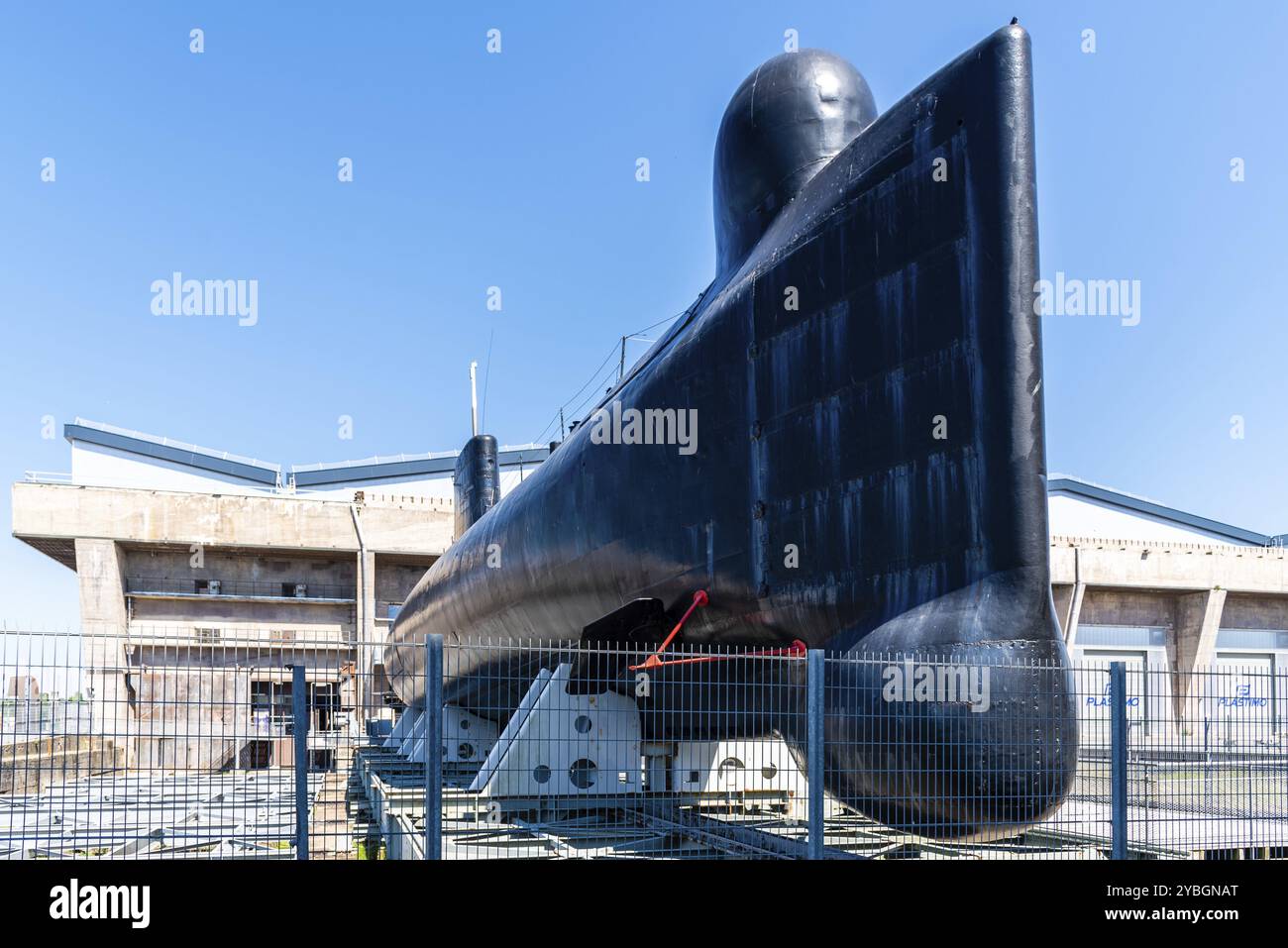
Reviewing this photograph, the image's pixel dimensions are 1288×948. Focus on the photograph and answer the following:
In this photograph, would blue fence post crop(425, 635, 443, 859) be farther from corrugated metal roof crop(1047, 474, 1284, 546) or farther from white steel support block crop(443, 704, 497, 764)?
corrugated metal roof crop(1047, 474, 1284, 546)

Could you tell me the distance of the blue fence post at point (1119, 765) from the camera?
800 cm

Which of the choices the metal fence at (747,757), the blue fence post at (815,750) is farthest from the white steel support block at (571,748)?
the blue fence post at (815,750)

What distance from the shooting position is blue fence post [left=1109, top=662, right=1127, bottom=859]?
8.00 metres

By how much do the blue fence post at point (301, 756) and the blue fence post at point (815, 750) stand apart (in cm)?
330

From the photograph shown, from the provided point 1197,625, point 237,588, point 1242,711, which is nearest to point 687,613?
point 1242,711

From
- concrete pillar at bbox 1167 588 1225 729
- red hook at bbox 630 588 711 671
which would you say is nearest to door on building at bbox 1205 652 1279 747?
red hook at bbox 630 588 711 671

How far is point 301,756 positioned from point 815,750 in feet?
11.2

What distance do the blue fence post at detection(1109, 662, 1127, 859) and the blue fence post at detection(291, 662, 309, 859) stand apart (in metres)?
5.64

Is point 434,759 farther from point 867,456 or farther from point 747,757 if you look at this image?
point 747,757

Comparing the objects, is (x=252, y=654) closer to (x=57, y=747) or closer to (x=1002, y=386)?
(x=57, y=747)

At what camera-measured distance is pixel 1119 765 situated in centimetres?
805

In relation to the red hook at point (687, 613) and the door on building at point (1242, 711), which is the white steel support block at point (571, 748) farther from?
the door on building at point (1242, 711)
